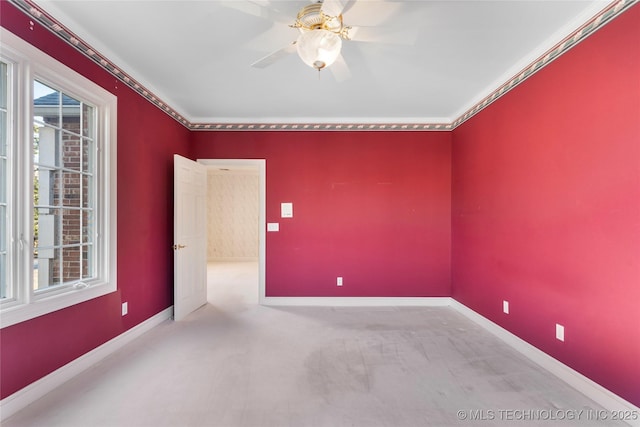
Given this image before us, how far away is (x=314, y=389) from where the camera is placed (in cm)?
199

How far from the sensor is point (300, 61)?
2.46 meters

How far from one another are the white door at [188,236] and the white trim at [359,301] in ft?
3.07

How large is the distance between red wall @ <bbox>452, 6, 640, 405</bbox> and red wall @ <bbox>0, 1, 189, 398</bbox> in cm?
369

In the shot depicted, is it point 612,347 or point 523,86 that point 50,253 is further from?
point 523,86

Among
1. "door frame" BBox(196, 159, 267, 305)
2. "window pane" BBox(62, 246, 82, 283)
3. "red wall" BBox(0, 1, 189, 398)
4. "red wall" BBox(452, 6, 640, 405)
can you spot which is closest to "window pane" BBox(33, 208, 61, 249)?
"window pane" BBox(62, 246, 82, 283)

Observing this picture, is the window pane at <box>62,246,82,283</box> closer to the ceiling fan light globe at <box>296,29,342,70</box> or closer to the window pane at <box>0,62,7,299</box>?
the window pane at <box>0,62,7,299</box>

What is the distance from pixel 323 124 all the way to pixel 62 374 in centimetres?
362

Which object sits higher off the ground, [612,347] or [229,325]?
[612,347]

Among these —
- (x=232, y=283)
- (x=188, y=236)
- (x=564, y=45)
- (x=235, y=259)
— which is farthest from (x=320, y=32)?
(x=235, y=259)

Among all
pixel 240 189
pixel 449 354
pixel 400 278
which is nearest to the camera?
pixel 449 354

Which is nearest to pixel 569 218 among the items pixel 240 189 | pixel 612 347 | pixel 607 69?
pixel 612 347

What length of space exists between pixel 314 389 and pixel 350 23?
2.61m

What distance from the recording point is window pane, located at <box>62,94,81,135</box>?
213 centimetres

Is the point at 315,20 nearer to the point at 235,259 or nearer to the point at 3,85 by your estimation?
the point at 3,85
